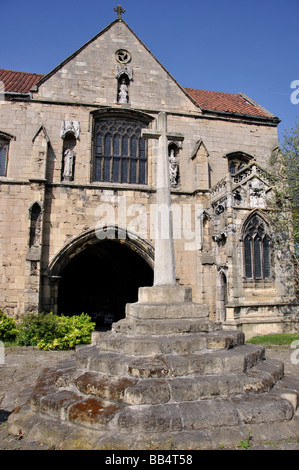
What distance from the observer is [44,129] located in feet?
41.7

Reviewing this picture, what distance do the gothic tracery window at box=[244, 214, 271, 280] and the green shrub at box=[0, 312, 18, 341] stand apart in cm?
835

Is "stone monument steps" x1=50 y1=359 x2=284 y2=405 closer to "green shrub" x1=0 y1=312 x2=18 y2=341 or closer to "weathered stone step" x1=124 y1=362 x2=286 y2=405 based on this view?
"weathered stone step" x1=124 y1=362 x2=286 y2=405

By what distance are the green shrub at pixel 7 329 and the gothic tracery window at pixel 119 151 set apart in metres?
6.33

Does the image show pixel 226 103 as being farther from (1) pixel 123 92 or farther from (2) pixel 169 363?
(2) pixel 169 363

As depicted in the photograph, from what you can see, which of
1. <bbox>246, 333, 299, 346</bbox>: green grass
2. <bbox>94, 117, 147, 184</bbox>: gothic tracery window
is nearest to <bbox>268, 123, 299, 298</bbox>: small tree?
<bbox>246, 333, 299, 346</bbox>: green grass

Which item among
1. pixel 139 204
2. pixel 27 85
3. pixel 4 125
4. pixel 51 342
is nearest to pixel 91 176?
pixel 139 204

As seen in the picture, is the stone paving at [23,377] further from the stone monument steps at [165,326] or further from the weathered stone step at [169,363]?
the stone monument steps at [165,326]

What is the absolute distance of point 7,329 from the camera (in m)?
10.8

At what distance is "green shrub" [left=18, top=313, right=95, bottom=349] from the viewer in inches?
392

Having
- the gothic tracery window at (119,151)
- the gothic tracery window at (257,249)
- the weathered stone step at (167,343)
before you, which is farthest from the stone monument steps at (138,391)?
the gothic tracery window at (119,151)

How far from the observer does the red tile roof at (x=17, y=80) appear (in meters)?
13.8

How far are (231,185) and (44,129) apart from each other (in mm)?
7477

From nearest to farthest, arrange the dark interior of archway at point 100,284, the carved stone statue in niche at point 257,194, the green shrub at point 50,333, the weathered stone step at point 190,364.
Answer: the weathered stone step at point 190,364 < the green shrub at point 50,333 < the carved stone statue in niche at point 257,194 < the dark interior of archway at point 100,284

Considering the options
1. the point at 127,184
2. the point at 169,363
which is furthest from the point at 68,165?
the point at 169,363
